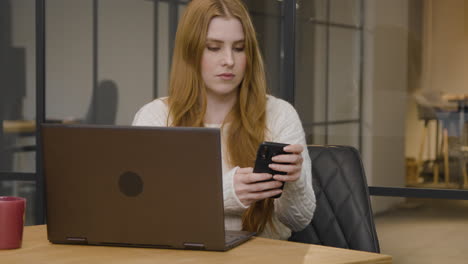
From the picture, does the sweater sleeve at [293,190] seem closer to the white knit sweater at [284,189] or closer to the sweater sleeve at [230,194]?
the white knit sweater at [284,189]

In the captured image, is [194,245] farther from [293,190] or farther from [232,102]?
[232,102]

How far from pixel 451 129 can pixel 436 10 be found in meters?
0.58

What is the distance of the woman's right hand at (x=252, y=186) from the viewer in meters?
1.67

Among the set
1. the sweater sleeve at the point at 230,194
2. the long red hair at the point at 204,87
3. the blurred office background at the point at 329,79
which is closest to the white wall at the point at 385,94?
the blurred office background at the point at 329,79

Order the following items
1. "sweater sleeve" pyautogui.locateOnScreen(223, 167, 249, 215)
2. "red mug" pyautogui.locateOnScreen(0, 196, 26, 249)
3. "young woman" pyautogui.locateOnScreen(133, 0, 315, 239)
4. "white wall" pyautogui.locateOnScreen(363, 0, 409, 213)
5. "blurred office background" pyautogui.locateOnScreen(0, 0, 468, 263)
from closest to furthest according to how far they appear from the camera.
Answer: "red mug" pyautogui.locateOnScreen(0, 196, 26, 249) < "sweater sleeve" pyautogui.locateOnScreen(223, 167, 249, 215) < "young woman" pyautogui.locateOnScreen(133, 0, 315, 239) < "blurred office background" pyautogui.locateOnScreen(0, 0, 468, 263) < "white wall" pyautogui.locateOnScreen(363, 0, 409, 213)

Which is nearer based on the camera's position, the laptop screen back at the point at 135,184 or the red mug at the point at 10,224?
the laptop screen back at the point at 135,184

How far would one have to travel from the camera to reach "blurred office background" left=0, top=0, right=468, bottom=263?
11.6ft

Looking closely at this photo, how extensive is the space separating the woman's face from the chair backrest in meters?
0.37

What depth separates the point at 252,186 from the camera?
5.57 ft

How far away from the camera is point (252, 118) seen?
6.98 feet

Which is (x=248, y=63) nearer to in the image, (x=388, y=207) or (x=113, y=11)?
(x=388, y=207)

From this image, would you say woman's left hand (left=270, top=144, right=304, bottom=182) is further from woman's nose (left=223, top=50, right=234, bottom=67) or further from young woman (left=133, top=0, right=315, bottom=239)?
woman's nose (left=223, top=50, right=234, bottom=67)

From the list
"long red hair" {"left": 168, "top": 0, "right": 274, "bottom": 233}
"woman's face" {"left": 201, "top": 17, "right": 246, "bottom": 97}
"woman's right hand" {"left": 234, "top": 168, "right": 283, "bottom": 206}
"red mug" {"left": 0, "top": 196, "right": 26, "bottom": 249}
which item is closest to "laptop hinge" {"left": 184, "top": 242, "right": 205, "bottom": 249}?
"woman's right hand" {"left": 234, "top": 168, "right": 283, "bottom": 206}

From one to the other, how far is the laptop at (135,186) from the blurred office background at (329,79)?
218 centimetres
